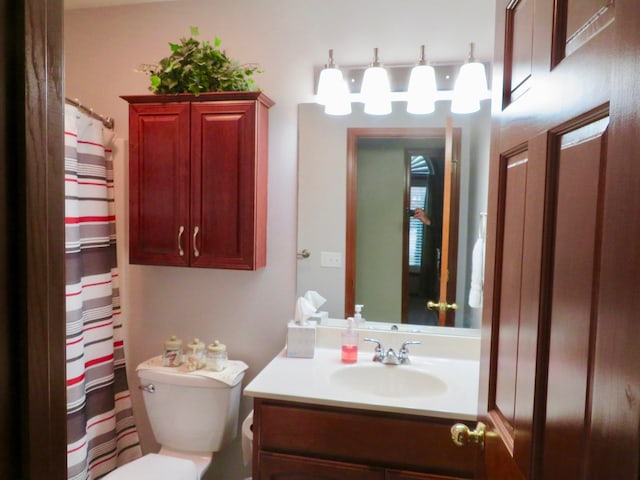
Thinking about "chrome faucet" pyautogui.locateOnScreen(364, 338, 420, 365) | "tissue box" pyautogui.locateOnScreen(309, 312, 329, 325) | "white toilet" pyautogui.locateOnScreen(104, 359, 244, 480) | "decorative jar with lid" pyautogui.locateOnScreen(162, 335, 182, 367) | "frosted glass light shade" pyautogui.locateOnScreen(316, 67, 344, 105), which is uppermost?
"frosted glass light shade" pyautogui.locateOnScreen(316, 67, 344, 105)

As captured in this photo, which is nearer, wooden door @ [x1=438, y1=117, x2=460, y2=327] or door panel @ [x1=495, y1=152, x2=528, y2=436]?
door panel @ [x1=495, y1=152, x2=528, y2=436]

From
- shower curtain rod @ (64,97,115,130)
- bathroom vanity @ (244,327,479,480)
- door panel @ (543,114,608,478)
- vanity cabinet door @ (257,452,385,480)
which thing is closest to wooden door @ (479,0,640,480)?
door panel @ (543,114,608,478)

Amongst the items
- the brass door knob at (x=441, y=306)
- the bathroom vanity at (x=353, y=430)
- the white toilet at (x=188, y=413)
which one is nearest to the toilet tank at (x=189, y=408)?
the white toilet at (x=188, y=413)

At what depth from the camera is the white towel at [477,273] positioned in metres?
1.84

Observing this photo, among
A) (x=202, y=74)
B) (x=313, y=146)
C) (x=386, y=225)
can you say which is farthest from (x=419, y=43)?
(x=202, y=74)

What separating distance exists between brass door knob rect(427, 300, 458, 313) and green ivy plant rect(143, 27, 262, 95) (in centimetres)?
121

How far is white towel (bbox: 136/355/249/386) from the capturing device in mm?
1843

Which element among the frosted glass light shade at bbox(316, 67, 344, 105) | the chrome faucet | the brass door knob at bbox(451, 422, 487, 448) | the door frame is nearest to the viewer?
the door frame

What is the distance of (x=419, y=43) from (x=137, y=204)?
55.0 inches

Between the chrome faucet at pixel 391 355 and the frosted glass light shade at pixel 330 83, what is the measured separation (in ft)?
3.44

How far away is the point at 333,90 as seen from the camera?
1897mm

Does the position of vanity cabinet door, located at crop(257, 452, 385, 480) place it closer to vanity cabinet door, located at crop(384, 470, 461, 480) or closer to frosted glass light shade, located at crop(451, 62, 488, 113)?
vanity cabinet door, located at crop(384, 470, 461, 480)

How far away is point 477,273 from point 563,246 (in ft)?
4.08

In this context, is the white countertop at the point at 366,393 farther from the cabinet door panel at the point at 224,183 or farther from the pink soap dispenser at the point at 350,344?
the cabinet door panel at the point at 224,183
